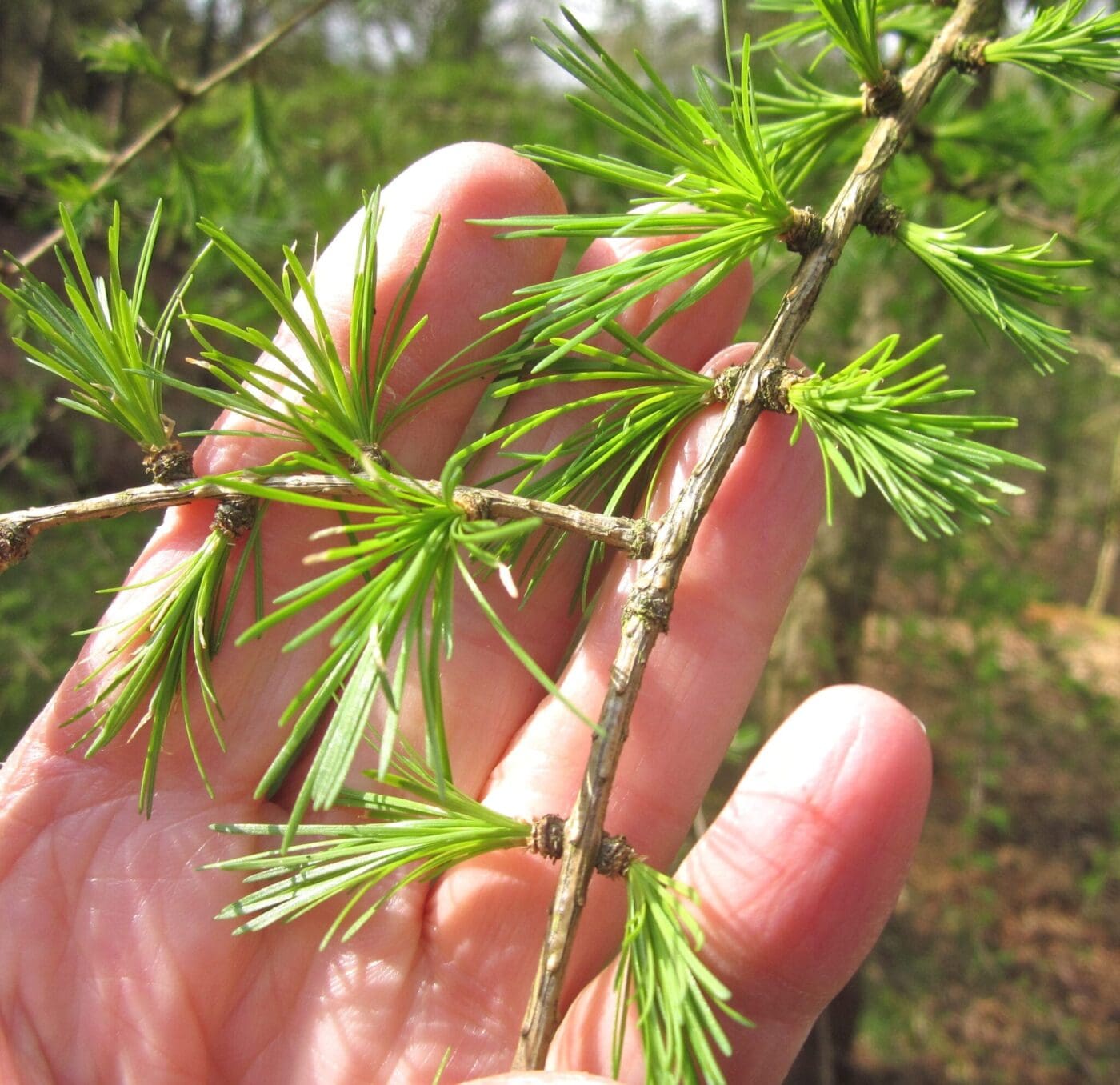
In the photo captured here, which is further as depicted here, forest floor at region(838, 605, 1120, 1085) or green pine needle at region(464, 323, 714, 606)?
forest floor at region(838, 605, 1120, 1085)

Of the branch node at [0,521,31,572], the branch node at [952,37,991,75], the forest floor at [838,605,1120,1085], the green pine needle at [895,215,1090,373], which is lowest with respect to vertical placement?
the forest floor at [838,605,1120,1085]

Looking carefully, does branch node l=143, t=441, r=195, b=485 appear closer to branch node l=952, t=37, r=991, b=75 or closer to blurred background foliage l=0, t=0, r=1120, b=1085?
blurred background foliage l=0, t=0, r=1120, b=1085

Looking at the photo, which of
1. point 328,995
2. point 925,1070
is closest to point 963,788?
point 925,1070

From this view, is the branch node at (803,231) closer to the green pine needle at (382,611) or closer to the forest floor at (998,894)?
the green pine needle at (382,611)

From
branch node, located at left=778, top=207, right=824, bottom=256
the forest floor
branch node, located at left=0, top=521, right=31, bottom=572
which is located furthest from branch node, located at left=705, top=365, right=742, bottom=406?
the forest floor

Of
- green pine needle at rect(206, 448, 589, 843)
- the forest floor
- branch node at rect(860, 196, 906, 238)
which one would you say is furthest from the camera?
the forest floor

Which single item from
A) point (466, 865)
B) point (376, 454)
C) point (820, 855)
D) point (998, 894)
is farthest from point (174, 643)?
point (998, 894)
